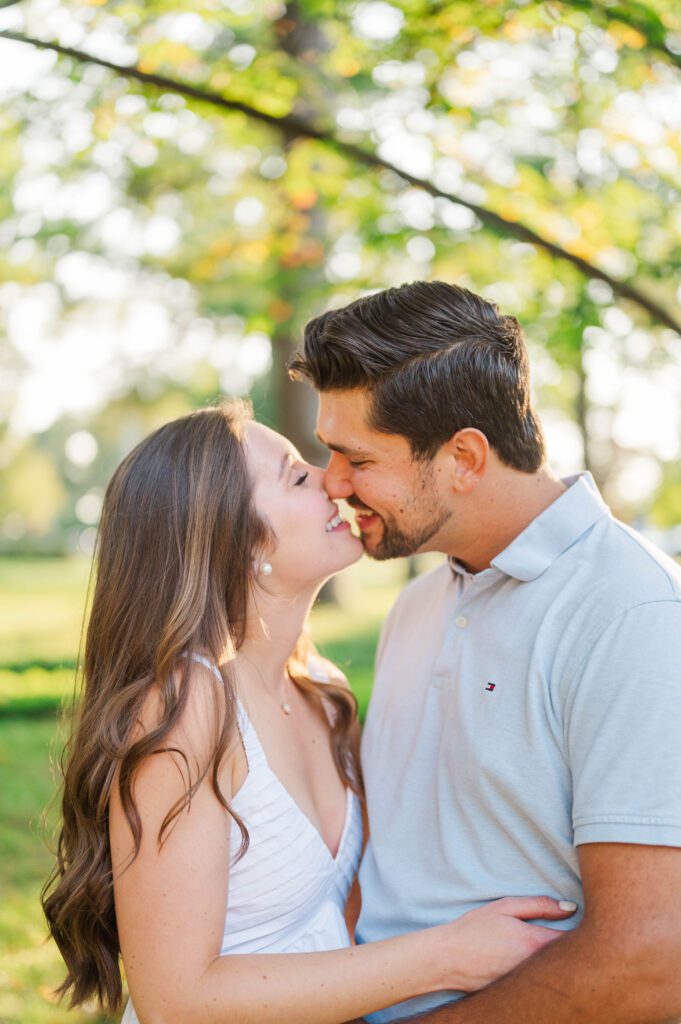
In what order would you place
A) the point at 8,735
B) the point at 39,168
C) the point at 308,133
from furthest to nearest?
the point at 39,168, the point at 8,735, the point at 308,133

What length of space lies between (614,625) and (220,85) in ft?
13.8

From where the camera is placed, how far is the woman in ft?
7.52

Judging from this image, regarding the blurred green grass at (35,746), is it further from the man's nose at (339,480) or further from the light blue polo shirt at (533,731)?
the light blue polo shirt at (533,731)

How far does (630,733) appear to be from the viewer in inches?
84.9

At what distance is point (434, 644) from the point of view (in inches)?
118

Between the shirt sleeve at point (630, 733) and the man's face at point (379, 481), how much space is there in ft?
2.50

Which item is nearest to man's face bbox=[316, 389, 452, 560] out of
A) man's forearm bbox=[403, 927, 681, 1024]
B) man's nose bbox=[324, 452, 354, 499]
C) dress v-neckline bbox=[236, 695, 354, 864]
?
man's nose bbox=[324, 452, 354, 499]

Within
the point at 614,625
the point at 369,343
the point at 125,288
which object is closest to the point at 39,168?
the point at 125,288

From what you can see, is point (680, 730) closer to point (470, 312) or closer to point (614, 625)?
point (614, 625)

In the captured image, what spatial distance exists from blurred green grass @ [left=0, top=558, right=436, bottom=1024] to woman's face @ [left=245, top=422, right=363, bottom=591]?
2.08 ft

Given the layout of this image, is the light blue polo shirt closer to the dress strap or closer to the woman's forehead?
the dress strap

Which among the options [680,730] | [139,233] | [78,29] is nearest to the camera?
[680,730]

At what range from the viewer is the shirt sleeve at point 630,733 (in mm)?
2111

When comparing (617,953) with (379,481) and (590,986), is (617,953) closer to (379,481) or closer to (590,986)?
(590,986)
